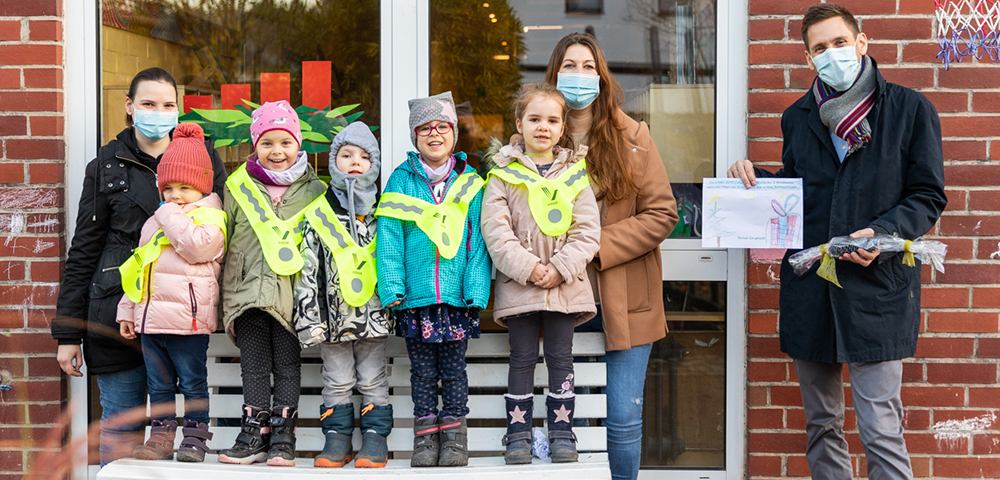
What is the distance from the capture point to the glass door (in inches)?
137

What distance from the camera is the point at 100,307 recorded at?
9.63 feet

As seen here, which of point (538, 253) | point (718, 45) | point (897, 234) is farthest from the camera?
point (718, 45)

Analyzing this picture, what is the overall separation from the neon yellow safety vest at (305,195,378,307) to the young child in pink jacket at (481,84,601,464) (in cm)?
48

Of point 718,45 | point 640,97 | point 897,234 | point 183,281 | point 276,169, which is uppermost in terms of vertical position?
point 718,45

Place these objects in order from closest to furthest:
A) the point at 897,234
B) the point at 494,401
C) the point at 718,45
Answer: the point at 897,234 < the point at 494,401 < the point at 718,45

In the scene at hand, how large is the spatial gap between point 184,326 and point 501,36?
2.05 metres

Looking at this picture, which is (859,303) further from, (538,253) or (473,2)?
(473,2)

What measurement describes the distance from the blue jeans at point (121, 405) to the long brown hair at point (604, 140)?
211 cm

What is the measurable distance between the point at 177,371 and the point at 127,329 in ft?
0.85

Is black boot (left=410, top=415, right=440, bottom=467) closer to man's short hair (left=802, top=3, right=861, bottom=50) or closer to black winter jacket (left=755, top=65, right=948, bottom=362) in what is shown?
black winter jacket (left=755, top=65, right=948, bottom=362)

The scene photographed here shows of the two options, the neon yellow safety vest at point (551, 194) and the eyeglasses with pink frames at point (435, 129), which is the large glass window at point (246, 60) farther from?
the neon yellow safety vest at point (551, 194)

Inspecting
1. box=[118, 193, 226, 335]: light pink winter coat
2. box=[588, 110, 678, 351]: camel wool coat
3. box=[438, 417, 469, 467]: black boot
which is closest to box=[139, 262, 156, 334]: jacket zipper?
box=[118, 193, 226, 335]: light pink winter coat

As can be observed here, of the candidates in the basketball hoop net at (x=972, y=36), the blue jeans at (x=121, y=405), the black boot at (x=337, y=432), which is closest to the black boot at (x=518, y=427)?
the black boot at (x=337, y=432)

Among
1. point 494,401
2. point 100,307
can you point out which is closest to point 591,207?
point 494,401
